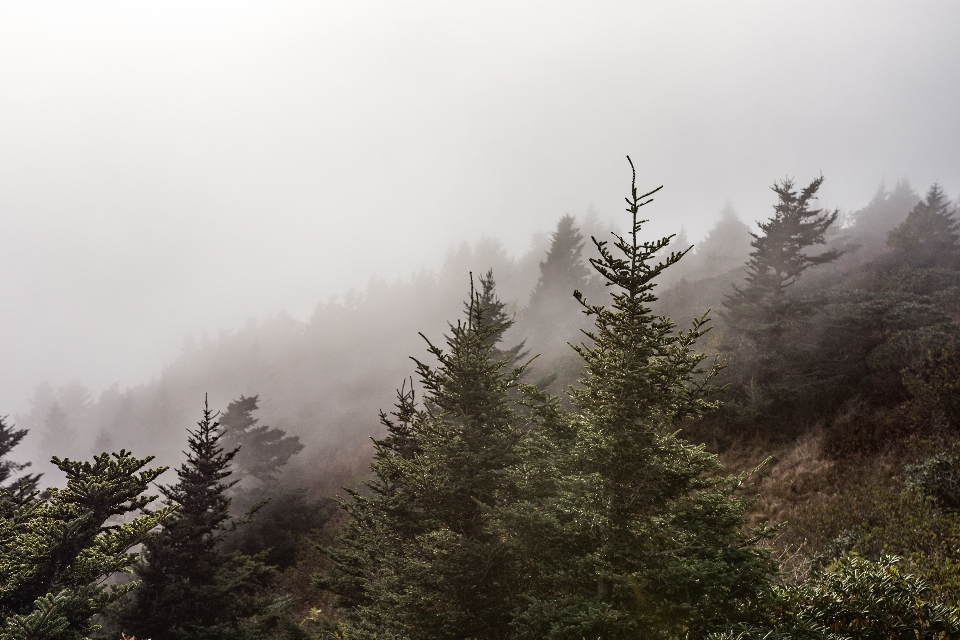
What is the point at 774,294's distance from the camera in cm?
1952

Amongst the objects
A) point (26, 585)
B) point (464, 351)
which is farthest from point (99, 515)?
point (464, 351)

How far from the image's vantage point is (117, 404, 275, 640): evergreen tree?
841 cm

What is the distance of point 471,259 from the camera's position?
70.6 m

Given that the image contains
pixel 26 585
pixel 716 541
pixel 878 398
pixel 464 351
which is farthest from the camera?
pixel 878 398

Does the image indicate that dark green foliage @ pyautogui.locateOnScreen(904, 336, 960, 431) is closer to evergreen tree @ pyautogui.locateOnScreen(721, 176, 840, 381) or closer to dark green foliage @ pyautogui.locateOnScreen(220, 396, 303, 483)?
evergreen tree @ pyautogui.locateOnScreen(721, 176, 840, 381)

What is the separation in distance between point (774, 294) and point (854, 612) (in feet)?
63.1

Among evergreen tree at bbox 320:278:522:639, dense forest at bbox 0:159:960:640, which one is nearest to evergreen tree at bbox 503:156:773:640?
dense forest at bbox 0:159:960:640

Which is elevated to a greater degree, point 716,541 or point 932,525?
point 716,541

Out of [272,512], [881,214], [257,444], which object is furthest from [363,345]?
[881,214]

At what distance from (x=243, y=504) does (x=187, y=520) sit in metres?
15.8

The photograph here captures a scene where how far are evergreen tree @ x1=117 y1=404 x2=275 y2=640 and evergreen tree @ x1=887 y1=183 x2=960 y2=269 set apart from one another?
37.2 metres

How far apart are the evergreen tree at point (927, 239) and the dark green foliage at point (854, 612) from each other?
30305mm

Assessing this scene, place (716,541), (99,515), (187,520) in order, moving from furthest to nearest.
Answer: (187,520) → (99,515) → (716,541)

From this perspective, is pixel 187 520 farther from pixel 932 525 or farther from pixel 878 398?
pixel 878 398
